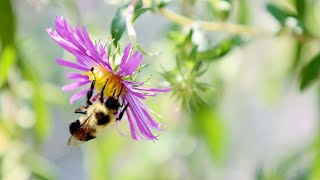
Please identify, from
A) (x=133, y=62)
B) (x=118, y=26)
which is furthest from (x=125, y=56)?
(x=118, y=26)

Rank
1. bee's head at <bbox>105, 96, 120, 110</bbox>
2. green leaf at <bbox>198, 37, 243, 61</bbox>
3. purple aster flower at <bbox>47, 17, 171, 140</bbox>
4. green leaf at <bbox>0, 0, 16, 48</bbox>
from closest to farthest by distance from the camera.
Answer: purple aster flower at <bbox>47, 17, 171, 140</bbox> → bee's head at <bbox>105, 96, 120, 110</bbox> → green leaf at <bbox>198, 37, 243, 61</bbox> → green leaf at <bbox>0, 0, 16, 48</bbox>

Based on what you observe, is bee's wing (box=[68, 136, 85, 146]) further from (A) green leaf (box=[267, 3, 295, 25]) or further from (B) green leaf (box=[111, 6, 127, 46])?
(A) green leaf (box=[267, 3, 295, 25])

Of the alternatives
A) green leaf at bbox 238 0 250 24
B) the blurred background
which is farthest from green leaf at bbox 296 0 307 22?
green leaf at bbox 238 0 250 24

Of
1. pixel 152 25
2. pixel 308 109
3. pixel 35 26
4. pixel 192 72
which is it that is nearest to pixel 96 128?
pixel 192 72

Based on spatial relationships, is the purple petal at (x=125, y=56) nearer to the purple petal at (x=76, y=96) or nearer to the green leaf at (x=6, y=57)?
the purple petal at (x=76, y=96)

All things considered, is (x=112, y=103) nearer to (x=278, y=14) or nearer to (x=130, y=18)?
(x=130, y=18)

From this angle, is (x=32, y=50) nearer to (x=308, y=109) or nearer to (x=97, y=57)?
(x=97, y=57)
